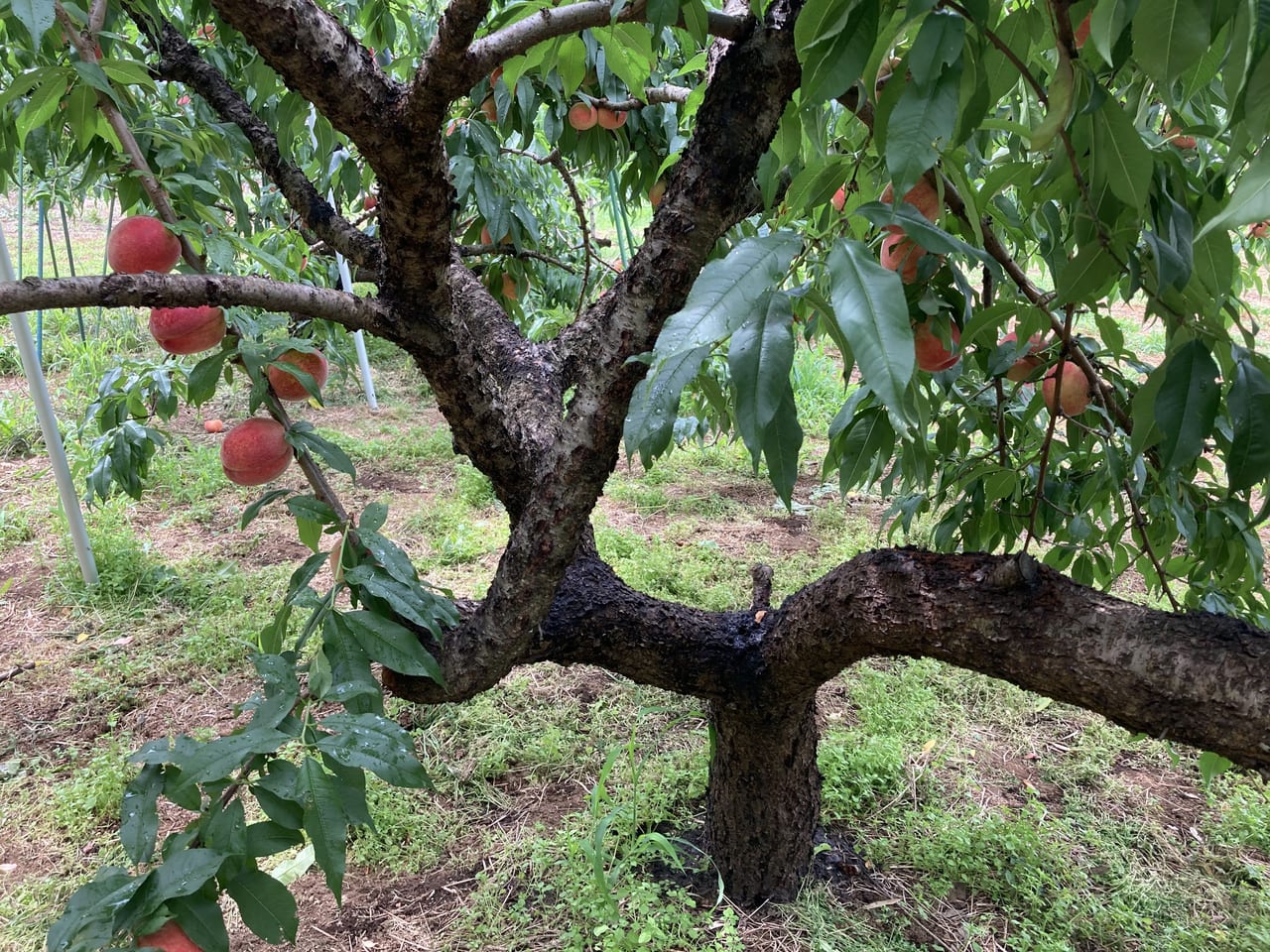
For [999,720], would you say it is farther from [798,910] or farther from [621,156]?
[621,156]

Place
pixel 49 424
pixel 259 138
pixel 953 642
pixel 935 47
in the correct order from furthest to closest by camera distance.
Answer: pixel 49 424 → pixel 259 138 → pixel 953 642 → pixel 935 47

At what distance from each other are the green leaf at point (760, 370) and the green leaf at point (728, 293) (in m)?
0.01

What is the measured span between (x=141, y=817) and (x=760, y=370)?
0.80 meters

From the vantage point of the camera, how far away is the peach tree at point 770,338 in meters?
0.54

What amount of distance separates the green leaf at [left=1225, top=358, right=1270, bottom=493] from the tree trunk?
0.88 metres

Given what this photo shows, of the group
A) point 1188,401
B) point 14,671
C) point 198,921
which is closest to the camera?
point 1188,401

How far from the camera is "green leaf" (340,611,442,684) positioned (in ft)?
3.44

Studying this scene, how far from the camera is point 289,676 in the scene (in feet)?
3.20

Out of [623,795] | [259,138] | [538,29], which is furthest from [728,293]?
[623,795]

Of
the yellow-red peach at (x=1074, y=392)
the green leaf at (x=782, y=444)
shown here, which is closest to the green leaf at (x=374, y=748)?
the green leaf at (x=782, y=444)

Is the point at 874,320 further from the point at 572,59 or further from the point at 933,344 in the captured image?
the point at 572,59

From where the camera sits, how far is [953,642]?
40.3 inches

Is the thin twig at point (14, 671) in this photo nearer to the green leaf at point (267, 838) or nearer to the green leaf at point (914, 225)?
the green leaf at point (267, 838)

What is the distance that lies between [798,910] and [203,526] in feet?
9.36
